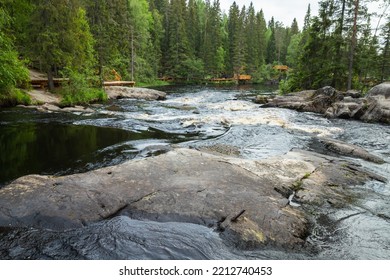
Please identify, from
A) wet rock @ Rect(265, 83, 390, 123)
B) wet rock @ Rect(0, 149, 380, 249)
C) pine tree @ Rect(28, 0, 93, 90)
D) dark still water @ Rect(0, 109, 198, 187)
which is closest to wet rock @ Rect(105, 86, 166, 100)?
pine tree @ Rect(28, 0, 93, 90)

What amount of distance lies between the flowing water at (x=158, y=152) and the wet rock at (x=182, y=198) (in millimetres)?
235

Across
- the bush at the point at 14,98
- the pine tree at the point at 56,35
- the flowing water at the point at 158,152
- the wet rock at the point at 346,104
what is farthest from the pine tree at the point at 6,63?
the wet rock at the point at 346,104

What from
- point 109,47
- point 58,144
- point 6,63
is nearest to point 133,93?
point 109,47

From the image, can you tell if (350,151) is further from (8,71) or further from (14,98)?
(14,98)

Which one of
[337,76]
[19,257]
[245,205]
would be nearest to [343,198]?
[245,205]

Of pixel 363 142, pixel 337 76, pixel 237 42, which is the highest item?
pixel 237 42

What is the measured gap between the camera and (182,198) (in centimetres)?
523

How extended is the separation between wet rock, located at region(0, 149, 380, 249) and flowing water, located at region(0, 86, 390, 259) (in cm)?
23

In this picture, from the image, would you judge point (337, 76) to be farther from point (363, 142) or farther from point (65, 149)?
point (65, 149)

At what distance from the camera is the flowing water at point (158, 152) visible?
4109 millimetres

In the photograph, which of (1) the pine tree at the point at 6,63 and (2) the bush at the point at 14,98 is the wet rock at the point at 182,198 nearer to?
(1) the pine tree at the point at 6,63

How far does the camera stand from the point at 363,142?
40.4ft

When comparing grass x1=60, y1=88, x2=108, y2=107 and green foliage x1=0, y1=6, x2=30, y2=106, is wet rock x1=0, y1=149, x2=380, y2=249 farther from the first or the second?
grass x1=60, y1=88, x2=108, y2=107
